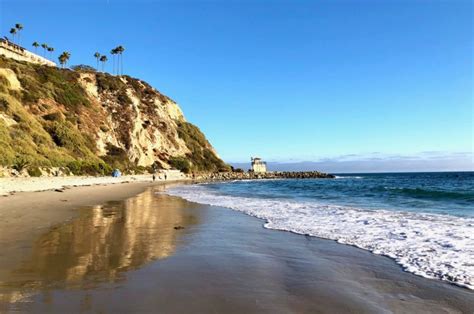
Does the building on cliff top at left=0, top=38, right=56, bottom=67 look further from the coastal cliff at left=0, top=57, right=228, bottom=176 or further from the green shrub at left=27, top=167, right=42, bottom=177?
the green shrub at left=27, top=167, right=42, bottom=177

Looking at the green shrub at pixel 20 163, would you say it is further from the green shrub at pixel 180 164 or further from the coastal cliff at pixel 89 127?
the green shrub at pixel 180 164

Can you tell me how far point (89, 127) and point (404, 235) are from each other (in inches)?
Result: 2112

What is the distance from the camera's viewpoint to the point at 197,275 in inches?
246

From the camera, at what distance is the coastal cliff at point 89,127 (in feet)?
122

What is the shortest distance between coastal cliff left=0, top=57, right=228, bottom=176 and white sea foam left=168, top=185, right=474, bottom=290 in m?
23.2

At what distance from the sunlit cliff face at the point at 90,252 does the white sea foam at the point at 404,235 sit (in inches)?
163

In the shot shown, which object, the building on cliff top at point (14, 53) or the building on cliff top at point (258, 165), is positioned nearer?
the building on cliff top at point (14, 53)

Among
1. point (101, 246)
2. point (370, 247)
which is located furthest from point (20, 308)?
point (370, 247)

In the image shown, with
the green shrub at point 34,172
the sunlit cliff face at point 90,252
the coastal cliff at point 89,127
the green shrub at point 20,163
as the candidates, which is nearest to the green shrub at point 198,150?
the coastal cliff at point 89,127

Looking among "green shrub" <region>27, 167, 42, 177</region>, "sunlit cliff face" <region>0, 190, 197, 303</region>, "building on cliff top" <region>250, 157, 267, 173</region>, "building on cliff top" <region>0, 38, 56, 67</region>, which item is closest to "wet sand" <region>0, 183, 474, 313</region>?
"sunlit cliff face" <region>0, 190, 197, 303</region>

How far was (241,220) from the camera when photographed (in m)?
14.1

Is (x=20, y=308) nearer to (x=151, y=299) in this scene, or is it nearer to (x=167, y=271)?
(x=151, y=299)

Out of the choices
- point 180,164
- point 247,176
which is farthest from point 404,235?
point 247,176

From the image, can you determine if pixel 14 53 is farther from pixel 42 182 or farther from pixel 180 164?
pixel 42 182
